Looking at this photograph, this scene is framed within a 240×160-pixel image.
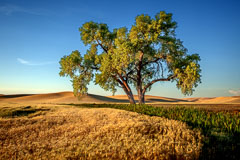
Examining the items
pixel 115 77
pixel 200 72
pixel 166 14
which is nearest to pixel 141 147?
pixel 200 72

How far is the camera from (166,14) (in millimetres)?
19609

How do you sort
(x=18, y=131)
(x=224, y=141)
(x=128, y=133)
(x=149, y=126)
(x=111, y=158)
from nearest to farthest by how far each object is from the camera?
(x=111, y=158) < (x=224, y=141) < (x=128, y=133) < (x=149, y=126) < (x=18, y=131)

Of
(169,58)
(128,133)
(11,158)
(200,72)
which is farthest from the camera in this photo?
(169,58)

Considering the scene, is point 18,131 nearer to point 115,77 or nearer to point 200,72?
point 115,77

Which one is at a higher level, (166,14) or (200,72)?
(166,14)

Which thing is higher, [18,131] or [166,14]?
[166,14]

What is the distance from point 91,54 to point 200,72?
15.1m

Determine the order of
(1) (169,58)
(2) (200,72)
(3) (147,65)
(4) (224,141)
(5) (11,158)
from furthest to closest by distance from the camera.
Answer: (3) (147,65) < (1) (169,58) < (2) (200,72) < (4) (224,141) < (5) (11,158)

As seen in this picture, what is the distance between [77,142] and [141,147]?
1850 mm

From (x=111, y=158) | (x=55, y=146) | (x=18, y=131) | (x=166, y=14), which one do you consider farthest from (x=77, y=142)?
(x=166, y=14)

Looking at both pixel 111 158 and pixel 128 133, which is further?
pixel 128 133

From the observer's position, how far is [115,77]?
21516 millimetres

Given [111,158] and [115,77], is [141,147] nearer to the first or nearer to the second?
[111,158]

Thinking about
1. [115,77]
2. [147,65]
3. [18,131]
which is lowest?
[18,131]
